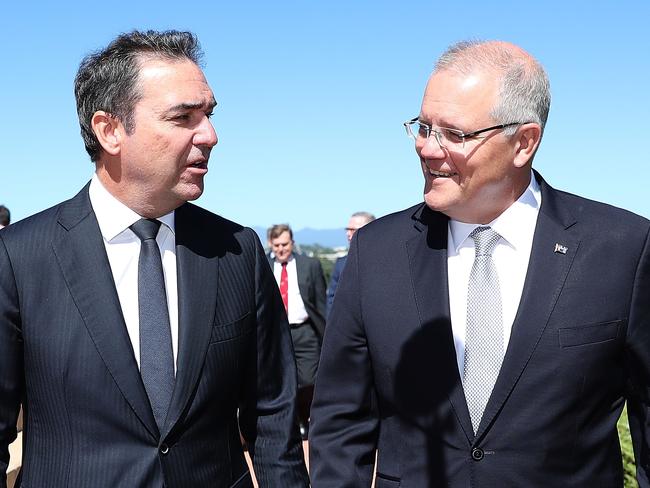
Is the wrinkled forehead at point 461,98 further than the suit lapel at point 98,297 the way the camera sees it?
Yes

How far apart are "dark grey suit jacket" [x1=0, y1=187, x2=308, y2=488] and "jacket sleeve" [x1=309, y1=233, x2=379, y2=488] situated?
0.17 meters

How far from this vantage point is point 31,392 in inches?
117

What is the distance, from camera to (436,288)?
3.16 m

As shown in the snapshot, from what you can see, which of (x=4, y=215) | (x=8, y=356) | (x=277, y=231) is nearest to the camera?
(x=8, y=356)

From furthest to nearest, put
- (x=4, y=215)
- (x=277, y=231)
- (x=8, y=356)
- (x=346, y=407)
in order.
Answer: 1. (x=277, y=231)
2. (x=4, y=215)
3. (x=346, y=407)
4. (x=8, y=356)

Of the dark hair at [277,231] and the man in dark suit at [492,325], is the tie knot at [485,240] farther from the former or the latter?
the dark hair at [277,231]

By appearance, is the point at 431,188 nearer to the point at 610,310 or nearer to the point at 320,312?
the point at 610,310

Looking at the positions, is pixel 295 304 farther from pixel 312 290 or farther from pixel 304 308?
pixel 312 290

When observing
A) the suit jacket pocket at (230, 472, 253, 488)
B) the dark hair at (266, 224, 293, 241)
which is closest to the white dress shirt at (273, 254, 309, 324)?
the dark hair at (266, 224, 293, 241)

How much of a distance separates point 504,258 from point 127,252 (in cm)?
124

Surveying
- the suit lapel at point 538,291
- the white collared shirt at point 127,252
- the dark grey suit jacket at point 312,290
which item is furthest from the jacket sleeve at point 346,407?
the dark grey suit jacket at point 312,290

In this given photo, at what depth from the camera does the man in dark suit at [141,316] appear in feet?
9.60

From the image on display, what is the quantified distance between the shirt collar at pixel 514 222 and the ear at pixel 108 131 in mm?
1160

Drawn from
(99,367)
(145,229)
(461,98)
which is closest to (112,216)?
(145,229)
